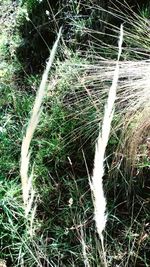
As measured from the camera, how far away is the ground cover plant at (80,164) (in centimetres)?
173

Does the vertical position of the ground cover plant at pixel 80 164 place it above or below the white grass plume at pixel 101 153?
below

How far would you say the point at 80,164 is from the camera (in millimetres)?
1987

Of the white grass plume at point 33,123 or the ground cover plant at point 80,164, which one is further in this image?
the ground cover plant at point 80,164

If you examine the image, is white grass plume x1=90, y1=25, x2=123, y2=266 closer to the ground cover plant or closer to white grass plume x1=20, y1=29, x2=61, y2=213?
white grass plume x1=20, y1=29, x2=61, y2=213

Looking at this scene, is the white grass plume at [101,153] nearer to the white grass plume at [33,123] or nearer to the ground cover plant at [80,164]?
the white grass plume at [33,123]

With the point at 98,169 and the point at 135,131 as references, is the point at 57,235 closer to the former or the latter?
the point at 135,131

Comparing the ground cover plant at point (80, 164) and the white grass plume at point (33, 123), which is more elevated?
the white grass plume at point (33, 123)

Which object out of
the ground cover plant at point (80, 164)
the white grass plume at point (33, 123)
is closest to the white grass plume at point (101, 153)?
the white grass plume at point (33, 123)

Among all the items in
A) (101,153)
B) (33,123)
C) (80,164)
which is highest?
(33,123)

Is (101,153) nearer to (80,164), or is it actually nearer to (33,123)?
(33,123)

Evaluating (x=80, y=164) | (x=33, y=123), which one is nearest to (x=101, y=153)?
(x=33, y=123)

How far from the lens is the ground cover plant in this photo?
1728 millimetres

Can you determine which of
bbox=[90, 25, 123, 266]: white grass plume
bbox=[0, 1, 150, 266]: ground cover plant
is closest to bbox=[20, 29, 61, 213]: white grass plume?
bbox=[90, 25, 123, 266]: white grass plume

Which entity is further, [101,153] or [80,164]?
[80,164]
